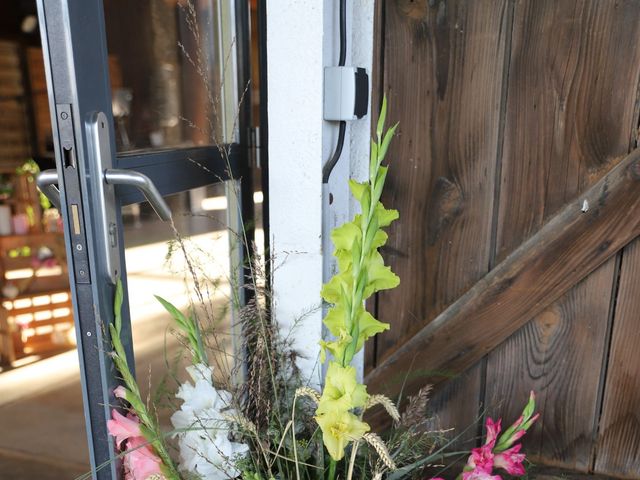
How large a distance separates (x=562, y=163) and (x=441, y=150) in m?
0.25

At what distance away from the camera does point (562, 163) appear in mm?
1031

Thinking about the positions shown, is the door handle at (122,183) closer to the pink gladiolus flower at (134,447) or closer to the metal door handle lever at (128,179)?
the metal door handle lever at (128,179)

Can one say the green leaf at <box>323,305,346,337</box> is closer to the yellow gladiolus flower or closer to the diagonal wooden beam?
the yellow gladiolus flower

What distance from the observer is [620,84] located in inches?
38.3

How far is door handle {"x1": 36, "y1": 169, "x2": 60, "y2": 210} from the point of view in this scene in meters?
0.68

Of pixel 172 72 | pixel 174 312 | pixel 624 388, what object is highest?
pixel 172 72

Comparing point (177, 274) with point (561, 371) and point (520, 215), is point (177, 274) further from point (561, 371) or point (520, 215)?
point (561, 371)

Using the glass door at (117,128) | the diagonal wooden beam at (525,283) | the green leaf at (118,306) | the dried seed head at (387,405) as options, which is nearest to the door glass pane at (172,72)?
the glass door at (117,128)

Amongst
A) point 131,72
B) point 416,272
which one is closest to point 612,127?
point 416,272

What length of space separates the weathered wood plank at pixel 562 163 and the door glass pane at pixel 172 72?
604 mm

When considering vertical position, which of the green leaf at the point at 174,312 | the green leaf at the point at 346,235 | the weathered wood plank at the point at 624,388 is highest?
the green leaf at the point at 346,235

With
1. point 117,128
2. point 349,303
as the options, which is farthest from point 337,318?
point 117,128

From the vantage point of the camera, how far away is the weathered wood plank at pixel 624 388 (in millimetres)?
1040

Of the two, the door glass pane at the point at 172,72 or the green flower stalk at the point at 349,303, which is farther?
the door glass pane at the point at 172,72
